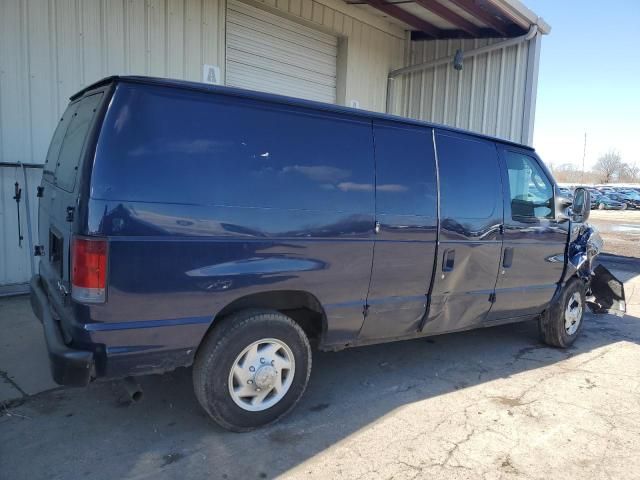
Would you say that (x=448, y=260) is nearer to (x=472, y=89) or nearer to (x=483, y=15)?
(x=483, y=15)

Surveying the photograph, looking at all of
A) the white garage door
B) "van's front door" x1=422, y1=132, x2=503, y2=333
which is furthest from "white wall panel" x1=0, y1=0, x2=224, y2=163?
"van's front door" x1=422, y1=132, x2=503, y2=333

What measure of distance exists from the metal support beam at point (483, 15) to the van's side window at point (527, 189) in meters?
4.97

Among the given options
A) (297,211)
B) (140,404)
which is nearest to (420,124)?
(297,211)

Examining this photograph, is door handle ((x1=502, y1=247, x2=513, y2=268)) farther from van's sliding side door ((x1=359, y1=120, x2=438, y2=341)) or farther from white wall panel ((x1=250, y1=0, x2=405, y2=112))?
white wall panel ((x1=250, y1=0, x2=405, y2=112))

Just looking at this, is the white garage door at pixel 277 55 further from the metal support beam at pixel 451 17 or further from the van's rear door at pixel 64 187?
the van's rear door at pixel 64 187

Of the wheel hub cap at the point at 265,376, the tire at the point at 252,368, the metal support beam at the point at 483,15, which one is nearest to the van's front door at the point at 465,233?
the tire at the point at 252,368

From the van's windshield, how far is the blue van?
3 cm

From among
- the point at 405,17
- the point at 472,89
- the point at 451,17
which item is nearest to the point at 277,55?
the point at 405,17

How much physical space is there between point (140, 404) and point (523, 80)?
9274 mm

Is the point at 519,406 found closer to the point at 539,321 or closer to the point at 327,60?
the point at 539,321

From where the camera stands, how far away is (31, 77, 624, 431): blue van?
274cm

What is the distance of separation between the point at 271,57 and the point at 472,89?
4547 millimetres

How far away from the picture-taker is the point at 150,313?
2.84 m

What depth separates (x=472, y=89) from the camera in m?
10.8
